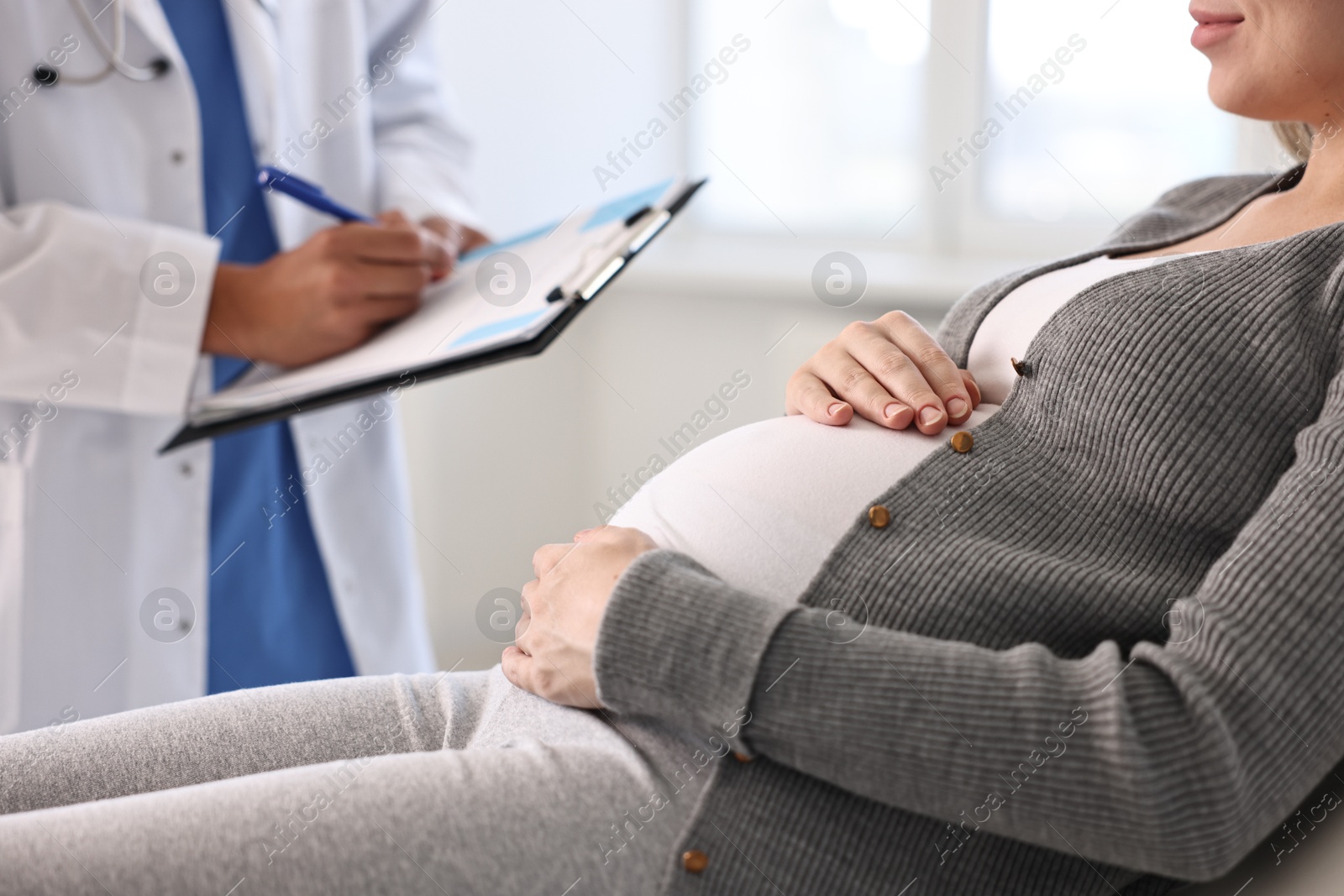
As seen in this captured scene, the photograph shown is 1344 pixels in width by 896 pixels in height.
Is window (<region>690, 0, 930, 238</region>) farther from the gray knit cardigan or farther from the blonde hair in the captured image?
the gray knit cardigan

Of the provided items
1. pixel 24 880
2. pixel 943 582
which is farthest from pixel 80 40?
pixel 943 582

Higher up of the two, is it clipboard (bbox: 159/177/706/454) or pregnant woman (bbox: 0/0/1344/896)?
clipboard (bbox: 159/177/706/454)

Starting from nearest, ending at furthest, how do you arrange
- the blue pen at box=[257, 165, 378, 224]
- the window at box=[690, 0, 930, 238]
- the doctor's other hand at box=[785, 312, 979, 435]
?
1. the doctor's other hand at box=[785, 312, 979, 435]
2. the blue pen at box=[257, 165, 378, 224]
3. the window at box=[690, 0, 930, 238]

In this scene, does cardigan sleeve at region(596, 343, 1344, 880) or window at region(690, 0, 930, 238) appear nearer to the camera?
cardigan sleeve at region(596, 343, 1344, 880)

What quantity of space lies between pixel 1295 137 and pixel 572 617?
2.76 feet

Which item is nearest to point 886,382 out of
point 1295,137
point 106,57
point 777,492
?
point 777,492

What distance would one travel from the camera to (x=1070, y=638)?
0.61 meters

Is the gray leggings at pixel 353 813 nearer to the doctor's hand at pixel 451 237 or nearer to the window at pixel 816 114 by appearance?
the doctor's hand at pixel 451 237

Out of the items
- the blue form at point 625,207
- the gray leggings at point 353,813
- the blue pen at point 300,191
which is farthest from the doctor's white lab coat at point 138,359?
the gray leggings at point 353,813

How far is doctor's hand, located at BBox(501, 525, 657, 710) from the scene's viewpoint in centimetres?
62

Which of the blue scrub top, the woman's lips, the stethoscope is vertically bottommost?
the blue scrub top

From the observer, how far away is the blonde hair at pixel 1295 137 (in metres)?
0.98

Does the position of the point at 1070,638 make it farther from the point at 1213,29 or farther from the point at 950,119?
the point at 950,119

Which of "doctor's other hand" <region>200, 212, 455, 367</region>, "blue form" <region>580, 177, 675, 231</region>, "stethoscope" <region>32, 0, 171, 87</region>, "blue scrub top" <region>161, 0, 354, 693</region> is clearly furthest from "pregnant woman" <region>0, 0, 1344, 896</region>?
"stethoscope" <region>32, 0, 171, 87</region>
